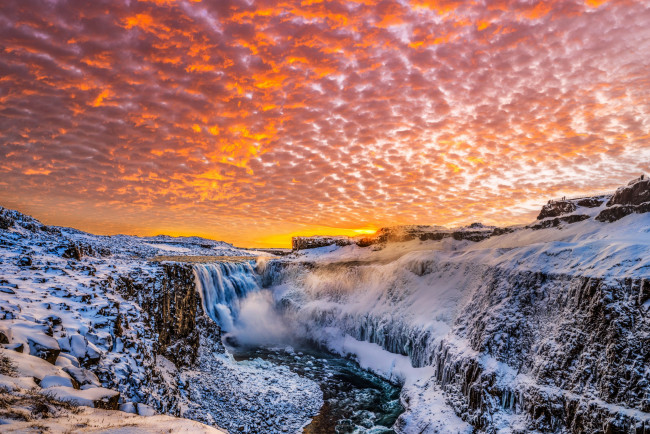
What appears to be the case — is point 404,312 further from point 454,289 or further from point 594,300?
point 594,300

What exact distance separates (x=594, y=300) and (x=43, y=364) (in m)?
20.9

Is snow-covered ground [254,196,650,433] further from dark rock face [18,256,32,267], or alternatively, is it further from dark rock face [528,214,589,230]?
dark rock face [18,256,32,267]

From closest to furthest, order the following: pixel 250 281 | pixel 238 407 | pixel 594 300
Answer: pixel 594 300 < pixel 238 407 < pixel 250 281

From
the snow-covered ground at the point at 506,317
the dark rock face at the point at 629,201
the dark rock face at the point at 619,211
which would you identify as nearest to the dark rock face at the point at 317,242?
the snow-covered ground at the point at 506,317

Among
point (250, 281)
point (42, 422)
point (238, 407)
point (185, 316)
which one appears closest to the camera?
point (42, 422)

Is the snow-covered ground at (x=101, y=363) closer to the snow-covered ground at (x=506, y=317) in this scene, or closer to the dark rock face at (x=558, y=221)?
the snow-covered ground at (x=506, y=317)

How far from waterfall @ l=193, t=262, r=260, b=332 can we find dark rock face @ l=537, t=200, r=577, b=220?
116ft

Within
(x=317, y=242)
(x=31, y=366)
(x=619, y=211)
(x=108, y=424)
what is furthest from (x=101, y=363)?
(x=317, y=242)

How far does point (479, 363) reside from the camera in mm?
19453

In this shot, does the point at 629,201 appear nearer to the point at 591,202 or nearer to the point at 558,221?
the point at 591,202

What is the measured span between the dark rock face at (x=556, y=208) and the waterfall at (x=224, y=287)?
3533cm

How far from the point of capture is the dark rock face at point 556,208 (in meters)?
29.4

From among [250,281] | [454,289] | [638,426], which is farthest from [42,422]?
[250,281]

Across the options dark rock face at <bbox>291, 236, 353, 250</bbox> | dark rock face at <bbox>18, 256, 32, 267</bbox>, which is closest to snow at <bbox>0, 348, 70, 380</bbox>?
dark rock face at <bbox>18, 256, 32, 267</bbox>
